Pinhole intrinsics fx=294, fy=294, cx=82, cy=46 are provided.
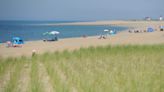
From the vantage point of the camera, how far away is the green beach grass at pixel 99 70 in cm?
695

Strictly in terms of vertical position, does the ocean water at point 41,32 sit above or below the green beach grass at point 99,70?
below

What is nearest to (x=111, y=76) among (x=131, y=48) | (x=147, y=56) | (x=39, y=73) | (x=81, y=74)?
Answer: (x=81, y=74)

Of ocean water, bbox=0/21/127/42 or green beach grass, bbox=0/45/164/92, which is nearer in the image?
green beach grass, bbox=0/45/164/92

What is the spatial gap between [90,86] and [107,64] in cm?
406

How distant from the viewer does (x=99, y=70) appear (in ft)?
31.3

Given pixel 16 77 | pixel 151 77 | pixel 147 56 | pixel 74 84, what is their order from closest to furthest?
pixel 74 84 → pixel 151 77 → pixel 16 77 → pixel 147 56

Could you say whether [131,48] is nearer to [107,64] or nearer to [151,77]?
[107,64]

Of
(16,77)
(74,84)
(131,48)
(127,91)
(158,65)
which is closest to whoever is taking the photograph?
(127,91)

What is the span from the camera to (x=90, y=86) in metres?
6.84

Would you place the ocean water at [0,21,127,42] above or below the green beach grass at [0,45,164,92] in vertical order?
below

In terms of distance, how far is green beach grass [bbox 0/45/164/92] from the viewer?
6945 mm

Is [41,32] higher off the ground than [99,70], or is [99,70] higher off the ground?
[99,70]

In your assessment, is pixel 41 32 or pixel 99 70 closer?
pixel 99 70

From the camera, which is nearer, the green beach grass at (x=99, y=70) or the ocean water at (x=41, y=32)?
the green beach grass at (x=99, y=70)
